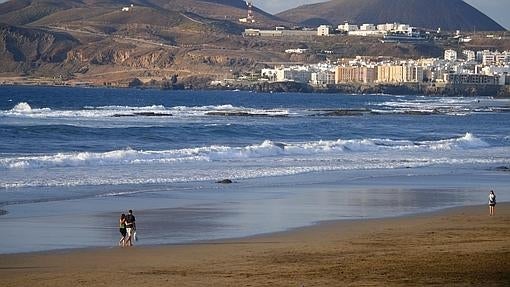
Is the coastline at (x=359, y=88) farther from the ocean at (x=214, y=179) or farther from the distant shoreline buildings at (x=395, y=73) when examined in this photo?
the ocean at (x=214, y=179)

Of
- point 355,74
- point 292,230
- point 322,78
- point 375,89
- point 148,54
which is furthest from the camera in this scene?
point 148,54

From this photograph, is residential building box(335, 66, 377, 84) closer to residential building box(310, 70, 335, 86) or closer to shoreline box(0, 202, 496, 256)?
residential building box(310, 70, 335, 86)

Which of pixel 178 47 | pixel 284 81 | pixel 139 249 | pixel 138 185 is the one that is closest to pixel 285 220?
pixel 139 249

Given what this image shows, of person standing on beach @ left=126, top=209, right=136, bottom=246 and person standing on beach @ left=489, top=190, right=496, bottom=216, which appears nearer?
person standing on beach @ left=126, top=209, right=136, bottom=246

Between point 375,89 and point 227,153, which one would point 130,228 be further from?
point 375,89

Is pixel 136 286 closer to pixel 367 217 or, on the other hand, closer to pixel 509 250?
pixel 509 250

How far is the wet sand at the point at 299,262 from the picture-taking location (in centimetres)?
1219

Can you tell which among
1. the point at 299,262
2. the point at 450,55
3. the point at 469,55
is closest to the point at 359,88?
the point at 450,55

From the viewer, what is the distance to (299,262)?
13578mm

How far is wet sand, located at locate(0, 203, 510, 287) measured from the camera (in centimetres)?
1219

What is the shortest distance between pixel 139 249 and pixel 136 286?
3007 millimetres

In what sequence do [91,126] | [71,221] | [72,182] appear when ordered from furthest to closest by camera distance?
[91,126] < [72,182] < [71,221]

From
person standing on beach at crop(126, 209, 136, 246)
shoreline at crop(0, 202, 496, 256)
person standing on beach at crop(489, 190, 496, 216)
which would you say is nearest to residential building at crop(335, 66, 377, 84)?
shoreline at crop(0, 202, 496, 256)

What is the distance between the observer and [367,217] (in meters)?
19.0
